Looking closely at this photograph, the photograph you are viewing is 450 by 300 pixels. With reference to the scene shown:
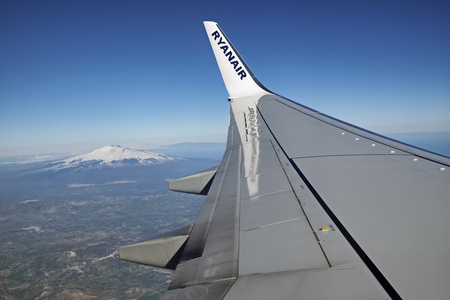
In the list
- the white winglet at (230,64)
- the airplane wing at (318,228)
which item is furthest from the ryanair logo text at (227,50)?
the airplane wing at (318,228)

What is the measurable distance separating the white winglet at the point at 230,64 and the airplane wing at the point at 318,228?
13.6ft

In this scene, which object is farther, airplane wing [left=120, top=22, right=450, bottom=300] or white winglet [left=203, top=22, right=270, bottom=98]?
white winglet [left=203, top=22, right=270, bottom=98]

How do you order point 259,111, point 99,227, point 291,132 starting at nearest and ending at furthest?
point 291,132
point 259,111
point 99,227

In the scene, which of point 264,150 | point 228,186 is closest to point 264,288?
point 228,186

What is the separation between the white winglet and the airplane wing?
4136 millimetres

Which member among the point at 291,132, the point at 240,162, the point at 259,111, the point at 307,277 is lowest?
the point at 307,277

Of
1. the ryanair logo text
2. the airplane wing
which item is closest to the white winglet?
the ryanair logo text

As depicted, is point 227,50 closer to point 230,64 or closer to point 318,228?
point 230,64

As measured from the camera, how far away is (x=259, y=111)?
24.9 ft

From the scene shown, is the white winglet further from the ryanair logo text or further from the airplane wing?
the airplane wing

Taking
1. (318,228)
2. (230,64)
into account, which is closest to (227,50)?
(230,64)

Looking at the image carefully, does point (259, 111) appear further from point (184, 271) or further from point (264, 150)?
point (184, 271)

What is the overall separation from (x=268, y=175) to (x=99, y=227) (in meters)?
134

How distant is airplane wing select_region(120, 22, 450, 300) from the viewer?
1460 millimetres
